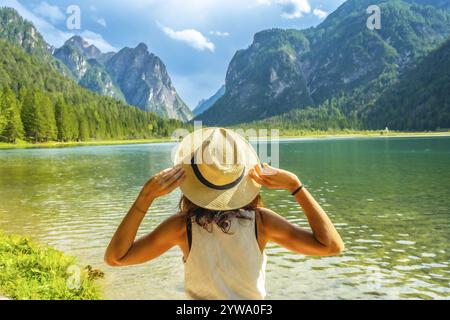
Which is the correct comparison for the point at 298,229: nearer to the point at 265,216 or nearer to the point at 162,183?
the point at 265,216

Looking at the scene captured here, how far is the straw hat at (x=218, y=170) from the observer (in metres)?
2.80

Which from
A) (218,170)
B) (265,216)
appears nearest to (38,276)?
(265,216)

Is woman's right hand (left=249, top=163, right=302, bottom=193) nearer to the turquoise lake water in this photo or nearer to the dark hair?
the dark hair

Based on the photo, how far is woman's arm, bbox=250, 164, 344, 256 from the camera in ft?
9.14

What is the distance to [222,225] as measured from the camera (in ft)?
9.74

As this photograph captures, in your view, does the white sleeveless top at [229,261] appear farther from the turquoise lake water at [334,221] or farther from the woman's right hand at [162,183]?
the turquoise lake water at [334,221]

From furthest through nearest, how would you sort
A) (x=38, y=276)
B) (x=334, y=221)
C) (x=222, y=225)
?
(x=334, y=221) → (x=38, y=276) → (x=222, y=225)

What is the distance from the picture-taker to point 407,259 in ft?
41.4

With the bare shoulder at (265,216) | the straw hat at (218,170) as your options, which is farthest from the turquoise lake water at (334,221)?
the straw hat at (218,170)

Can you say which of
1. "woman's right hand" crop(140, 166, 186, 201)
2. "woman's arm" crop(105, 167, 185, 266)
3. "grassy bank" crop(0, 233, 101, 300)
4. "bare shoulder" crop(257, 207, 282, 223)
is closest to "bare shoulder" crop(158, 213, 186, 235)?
"woman's arm" crop(105, 167, 185, 266)

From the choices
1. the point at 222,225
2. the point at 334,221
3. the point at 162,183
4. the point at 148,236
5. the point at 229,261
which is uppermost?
the point at 162,183

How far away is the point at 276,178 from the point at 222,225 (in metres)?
0.53

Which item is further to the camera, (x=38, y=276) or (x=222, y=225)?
(x=38, y=276)
